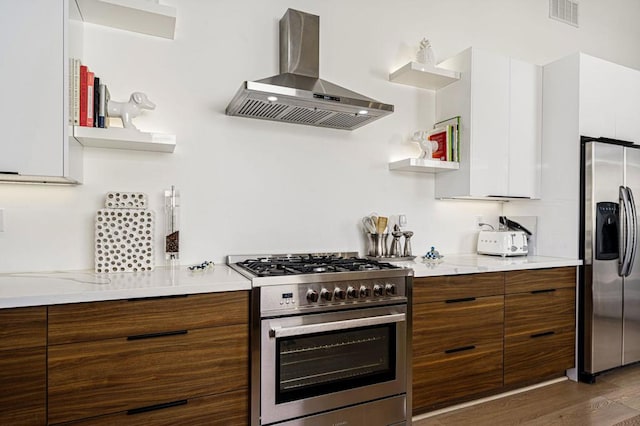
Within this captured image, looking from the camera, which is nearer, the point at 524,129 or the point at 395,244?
the point at 395,244

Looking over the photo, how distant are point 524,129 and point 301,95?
1.94 meters

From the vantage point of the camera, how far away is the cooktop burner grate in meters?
1.99

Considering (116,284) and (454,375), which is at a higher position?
(116,284)

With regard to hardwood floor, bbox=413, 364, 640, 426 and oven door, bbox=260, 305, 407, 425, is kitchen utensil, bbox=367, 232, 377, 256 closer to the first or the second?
oven door, bbox=260, 305, 407, 425

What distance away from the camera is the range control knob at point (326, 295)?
1.95 meters

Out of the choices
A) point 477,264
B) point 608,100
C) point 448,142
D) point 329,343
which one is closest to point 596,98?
point 608,100

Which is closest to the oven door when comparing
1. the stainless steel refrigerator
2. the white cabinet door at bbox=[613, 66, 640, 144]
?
the stainless steel refrigerator

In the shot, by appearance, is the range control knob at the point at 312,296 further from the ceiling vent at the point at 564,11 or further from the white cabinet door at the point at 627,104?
the ceiling vent at the point at 564,11

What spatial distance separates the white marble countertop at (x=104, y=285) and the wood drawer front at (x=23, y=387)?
0.20 m

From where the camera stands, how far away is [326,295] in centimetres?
195

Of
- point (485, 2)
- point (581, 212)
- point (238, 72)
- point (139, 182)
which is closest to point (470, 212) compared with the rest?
point (581, 212)

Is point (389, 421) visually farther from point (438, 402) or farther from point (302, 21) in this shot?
point (302, 21)

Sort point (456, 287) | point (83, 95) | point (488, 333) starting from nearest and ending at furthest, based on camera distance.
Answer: point (83, 95) < point (456, 287) < point (488, 333)

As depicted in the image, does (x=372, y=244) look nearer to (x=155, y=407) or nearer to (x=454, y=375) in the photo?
(x=454, y=375)
